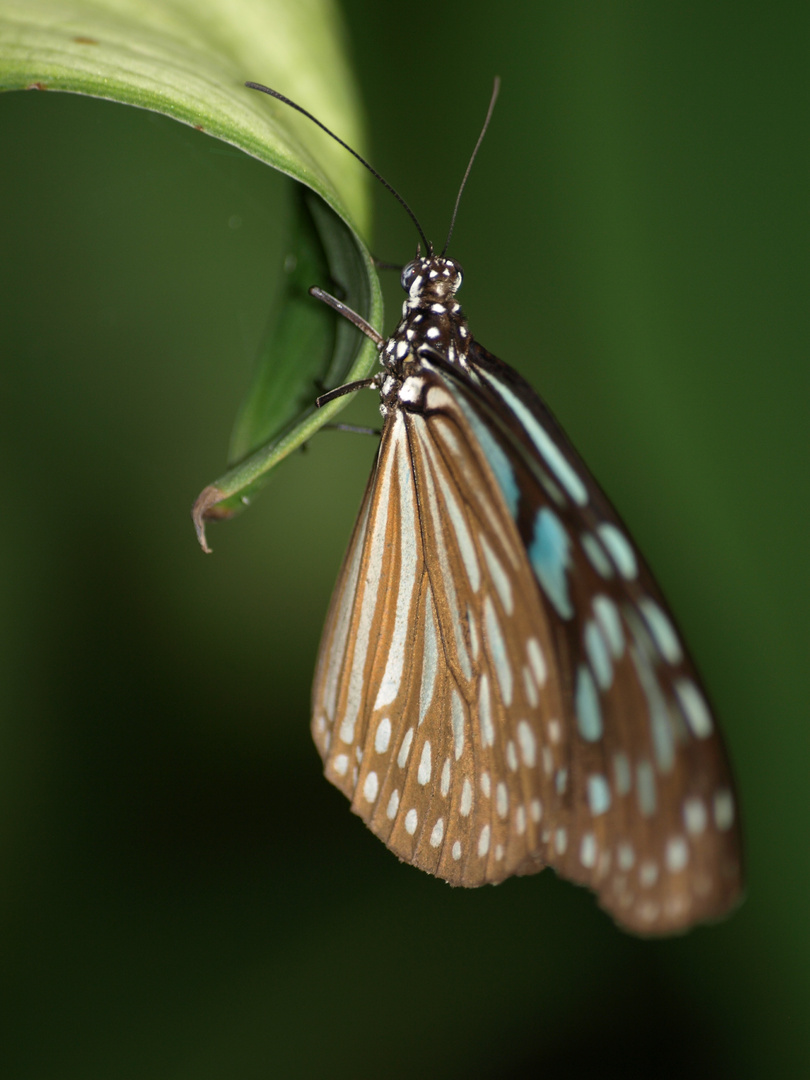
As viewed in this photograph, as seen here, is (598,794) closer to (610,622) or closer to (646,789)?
(646,789)

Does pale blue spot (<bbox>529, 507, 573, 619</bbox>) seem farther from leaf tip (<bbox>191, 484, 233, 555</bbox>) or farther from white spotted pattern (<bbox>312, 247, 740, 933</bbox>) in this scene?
leaf tip (<bbox>191, 484, 233, 555</bbox>)

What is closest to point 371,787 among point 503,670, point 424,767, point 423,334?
point 424,767

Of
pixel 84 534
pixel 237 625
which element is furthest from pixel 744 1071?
pixel 84 534

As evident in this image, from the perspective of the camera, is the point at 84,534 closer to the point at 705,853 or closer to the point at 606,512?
the point at 606,512


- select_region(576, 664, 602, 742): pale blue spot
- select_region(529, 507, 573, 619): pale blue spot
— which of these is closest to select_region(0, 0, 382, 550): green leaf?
select_region(529, 507, 573, 619): pale blue spot

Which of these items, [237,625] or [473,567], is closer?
[473,567]

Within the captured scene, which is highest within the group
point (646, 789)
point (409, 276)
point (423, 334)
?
point (409, 276)

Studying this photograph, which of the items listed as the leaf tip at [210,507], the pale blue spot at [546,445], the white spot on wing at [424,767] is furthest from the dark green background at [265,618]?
the leaf tip at [210,507]

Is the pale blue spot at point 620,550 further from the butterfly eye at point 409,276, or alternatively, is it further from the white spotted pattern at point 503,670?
the butterfly eye at point 409,276
